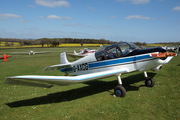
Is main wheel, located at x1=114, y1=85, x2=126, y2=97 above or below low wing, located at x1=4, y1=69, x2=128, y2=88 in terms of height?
below

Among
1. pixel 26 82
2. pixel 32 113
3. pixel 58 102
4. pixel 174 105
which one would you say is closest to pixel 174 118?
pixel 174 105

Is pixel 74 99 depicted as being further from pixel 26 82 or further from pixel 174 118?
pixel 174 118

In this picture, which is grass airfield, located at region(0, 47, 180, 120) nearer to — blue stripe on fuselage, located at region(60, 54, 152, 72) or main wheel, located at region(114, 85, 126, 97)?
main wheel, located at region(114, 85, 126, 97)

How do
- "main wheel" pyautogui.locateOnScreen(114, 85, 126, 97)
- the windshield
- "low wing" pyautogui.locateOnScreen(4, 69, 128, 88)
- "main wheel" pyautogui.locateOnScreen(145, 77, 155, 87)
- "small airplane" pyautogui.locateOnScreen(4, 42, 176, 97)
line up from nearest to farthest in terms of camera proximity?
"low wing" pyautogui.locateOnScreen(4, 69, 128, 88) < "small airplane" pyautogui.locateOnScreen(4, 42, 176, 97) < "main wheel" pyautogui.locateOnScreen(114, 85, 126, 97) < the windshield < "main wheel" pyautogui.locateOnScreen(145, 77, 155, 87)

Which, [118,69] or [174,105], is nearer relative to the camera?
[174,105]

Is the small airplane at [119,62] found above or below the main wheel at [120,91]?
above

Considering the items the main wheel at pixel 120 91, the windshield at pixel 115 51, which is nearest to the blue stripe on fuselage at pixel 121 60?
the windshield at pixel 115 51

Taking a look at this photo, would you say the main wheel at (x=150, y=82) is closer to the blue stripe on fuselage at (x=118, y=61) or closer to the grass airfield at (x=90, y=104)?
the grass airfield at (x=90, y=104)

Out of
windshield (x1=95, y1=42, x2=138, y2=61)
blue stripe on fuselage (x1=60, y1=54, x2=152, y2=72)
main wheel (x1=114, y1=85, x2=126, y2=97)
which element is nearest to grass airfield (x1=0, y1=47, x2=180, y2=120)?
main wheel (x1=114, y1=85, x2=126, y2=97)

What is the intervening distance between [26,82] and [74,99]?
86.3 inches

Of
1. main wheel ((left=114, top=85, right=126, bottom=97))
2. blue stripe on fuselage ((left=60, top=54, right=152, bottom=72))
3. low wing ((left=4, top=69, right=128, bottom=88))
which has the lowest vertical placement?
main wheel ((left=114, top=85, right=126, bottom=97))

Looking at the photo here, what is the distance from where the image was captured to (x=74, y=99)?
5.78m

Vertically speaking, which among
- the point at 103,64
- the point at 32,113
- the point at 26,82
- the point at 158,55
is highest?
the point at 158,55

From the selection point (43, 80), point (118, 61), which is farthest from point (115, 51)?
A: point (43, 80)
